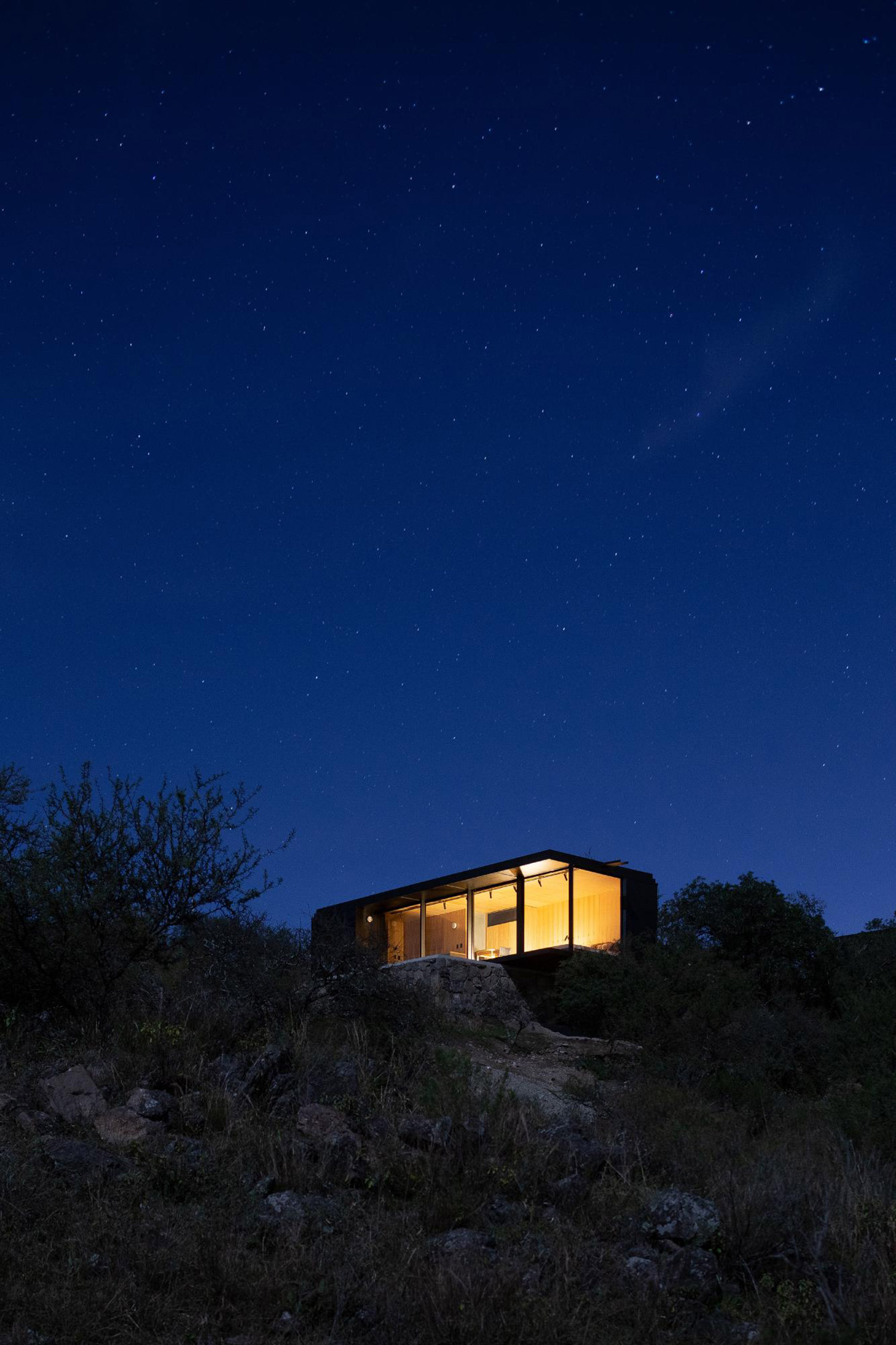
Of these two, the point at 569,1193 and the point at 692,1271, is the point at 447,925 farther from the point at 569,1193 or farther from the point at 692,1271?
the point at 692,1271

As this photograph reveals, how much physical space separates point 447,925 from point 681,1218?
23391 mm

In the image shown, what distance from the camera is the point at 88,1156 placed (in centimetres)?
665

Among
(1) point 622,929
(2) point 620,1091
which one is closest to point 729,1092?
(2) point 620,1091

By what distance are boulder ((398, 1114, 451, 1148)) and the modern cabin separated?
16.7 m

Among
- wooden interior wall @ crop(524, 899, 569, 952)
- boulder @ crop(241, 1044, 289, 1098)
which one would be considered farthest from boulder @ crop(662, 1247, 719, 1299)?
wooden interior wall @ crop(524, 899, 569, 952)

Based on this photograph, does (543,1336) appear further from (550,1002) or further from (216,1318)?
(550,1002)

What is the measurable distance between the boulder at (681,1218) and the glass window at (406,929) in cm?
2294

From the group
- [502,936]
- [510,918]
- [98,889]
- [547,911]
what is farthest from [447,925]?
[98,889]

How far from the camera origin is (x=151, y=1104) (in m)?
7.62

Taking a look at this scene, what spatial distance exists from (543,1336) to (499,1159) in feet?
7.22

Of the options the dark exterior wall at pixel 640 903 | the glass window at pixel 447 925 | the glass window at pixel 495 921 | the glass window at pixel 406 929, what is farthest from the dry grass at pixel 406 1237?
the glass window at pixel 406 929

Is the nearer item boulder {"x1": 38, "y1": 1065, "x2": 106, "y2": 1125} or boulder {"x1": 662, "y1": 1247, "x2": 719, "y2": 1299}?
boulder {"x1": 662, "y1": 1247, "x2": 719, "y2": 1299}

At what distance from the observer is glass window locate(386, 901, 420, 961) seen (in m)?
29.4

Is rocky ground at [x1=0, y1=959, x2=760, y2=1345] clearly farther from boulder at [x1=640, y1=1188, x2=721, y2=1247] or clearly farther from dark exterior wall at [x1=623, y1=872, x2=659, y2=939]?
dark exterior wall at [x1=623, y1=872, x2=659, y2=939]
